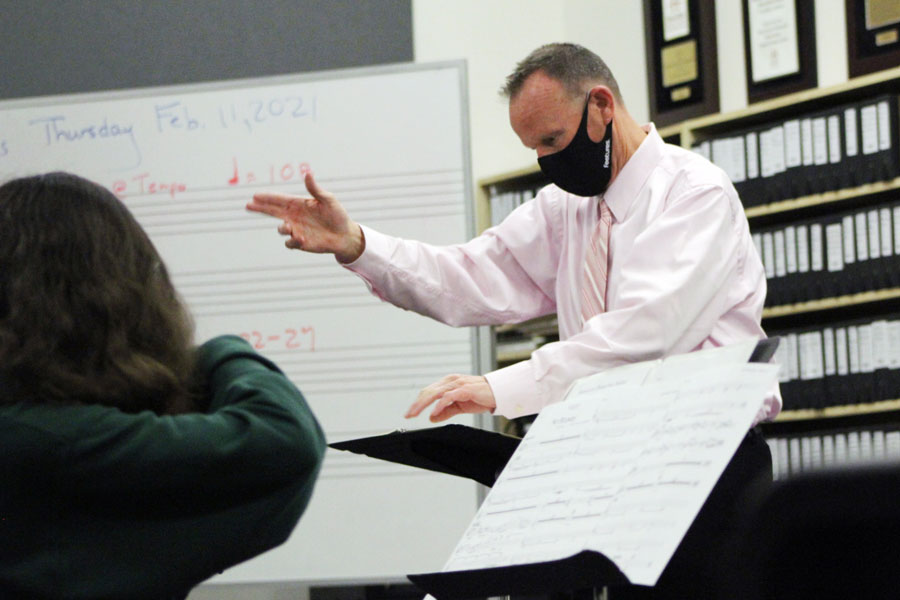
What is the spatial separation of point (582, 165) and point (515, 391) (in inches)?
19.1

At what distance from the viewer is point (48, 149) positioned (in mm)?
3236

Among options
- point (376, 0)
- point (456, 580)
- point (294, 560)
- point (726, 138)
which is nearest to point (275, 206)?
point (456, 580)

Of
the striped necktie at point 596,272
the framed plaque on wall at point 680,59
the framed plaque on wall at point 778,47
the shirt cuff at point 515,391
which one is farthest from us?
the framed plaque on wall at point 680,59

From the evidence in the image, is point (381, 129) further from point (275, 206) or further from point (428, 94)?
point (275, 206)

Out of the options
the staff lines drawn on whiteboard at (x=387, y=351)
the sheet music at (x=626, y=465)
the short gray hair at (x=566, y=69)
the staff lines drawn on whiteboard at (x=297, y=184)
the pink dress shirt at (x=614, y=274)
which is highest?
the short gray hair at (x=566, y=69)

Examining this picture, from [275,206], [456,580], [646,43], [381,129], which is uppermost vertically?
[646,43]

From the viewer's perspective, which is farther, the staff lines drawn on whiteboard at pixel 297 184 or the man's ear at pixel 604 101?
the staff lines drawn on whiteboard at pixel 297 184

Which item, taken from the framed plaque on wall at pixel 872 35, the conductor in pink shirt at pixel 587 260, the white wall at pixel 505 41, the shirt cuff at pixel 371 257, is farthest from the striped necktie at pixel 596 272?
the white wall at pixel 505 41

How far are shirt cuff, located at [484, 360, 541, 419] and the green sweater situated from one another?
0.56 metres

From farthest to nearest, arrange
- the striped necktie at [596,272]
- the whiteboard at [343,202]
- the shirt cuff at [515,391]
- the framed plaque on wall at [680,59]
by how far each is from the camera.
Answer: the framed plaque on wall at [680,59] → the whiteboard at [343,202] → the striped necktie at [596,272] → the shirt cuff at [515,391]

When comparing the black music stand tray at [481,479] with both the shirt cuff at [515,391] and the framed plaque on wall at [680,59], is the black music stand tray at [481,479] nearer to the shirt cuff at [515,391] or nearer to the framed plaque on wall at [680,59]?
the shirt cuff at [515,391]

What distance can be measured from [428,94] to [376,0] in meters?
1.31

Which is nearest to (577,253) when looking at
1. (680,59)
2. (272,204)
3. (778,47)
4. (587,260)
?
(587,260)

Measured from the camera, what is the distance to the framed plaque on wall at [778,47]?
3832 mm
